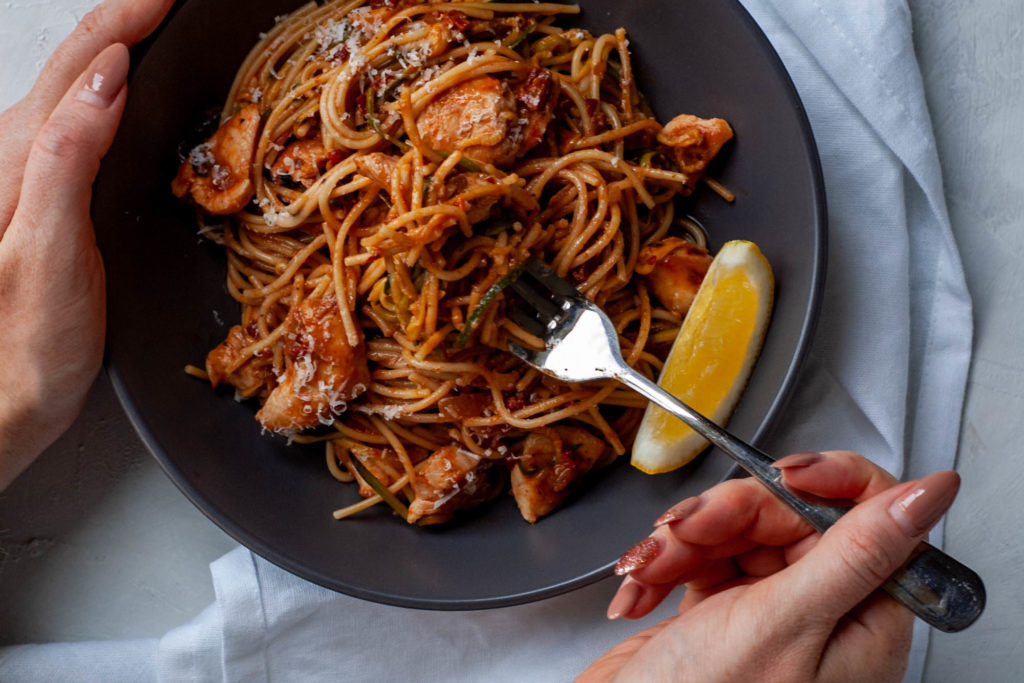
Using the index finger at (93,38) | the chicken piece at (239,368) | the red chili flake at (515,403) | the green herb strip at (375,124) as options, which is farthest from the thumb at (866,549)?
the index finger at (93,38)

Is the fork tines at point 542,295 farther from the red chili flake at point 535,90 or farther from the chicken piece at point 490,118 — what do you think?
the red chili flake at point 535,90

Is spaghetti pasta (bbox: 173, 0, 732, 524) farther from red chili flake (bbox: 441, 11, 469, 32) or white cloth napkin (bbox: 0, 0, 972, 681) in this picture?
white cloth napkin (bbox: 0, 0, 972, 681)

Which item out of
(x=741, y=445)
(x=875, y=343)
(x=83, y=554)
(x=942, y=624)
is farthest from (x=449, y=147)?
(x=83, y=554)

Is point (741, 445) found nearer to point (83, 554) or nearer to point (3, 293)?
point (3, 293)

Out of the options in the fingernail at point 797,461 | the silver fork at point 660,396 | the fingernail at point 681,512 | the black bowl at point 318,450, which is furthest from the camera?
the black bowl at point 318,450

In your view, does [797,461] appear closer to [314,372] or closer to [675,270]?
[675,270]

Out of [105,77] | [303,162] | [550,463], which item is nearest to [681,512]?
[550,463]

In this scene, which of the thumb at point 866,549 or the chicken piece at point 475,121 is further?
the chicken piece at point 475,121
